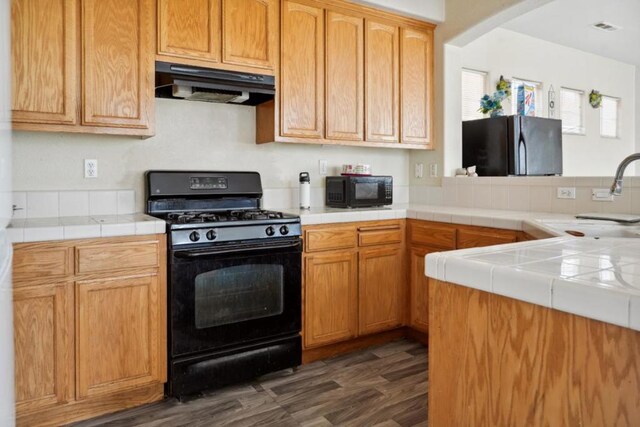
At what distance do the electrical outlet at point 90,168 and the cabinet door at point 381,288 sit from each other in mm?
1644

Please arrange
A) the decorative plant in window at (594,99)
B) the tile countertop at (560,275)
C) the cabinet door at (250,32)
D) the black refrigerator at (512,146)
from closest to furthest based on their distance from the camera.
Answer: the tile countertop at (560,275)
the cabinet door at (250,32)
the black refrigerator at (512,146)
the decorative plant in window at (594,99)

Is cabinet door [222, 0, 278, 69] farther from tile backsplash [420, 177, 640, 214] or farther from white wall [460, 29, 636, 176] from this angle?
white wall [460, 29, 636, 176]

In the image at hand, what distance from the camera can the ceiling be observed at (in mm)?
4293

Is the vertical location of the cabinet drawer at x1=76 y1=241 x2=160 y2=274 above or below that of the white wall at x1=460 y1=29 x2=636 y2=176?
below

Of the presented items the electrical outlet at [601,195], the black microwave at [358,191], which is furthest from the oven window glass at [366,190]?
the electrical outlet at [601,195]

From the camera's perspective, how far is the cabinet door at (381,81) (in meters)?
3.31

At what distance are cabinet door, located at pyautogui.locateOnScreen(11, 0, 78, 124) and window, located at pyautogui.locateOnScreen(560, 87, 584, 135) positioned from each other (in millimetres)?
5470

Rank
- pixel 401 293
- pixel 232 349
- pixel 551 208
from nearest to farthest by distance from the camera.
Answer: pixel 232 349
pixel 551 208
pixel 401 293

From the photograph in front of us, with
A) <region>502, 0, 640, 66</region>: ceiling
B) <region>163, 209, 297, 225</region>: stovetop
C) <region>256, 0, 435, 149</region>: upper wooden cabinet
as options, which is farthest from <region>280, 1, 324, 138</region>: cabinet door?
<region>502, 0, 640, 66</region>: ceiling

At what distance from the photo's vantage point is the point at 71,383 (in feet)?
→ 6.94

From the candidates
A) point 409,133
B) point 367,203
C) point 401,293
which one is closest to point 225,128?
point 367,203

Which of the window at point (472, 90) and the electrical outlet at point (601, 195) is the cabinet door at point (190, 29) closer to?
the electrical outlet at point (601, 195)

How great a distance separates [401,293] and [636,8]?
3604 millimetres

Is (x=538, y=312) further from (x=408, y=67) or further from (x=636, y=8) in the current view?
(x=636, y=8)
